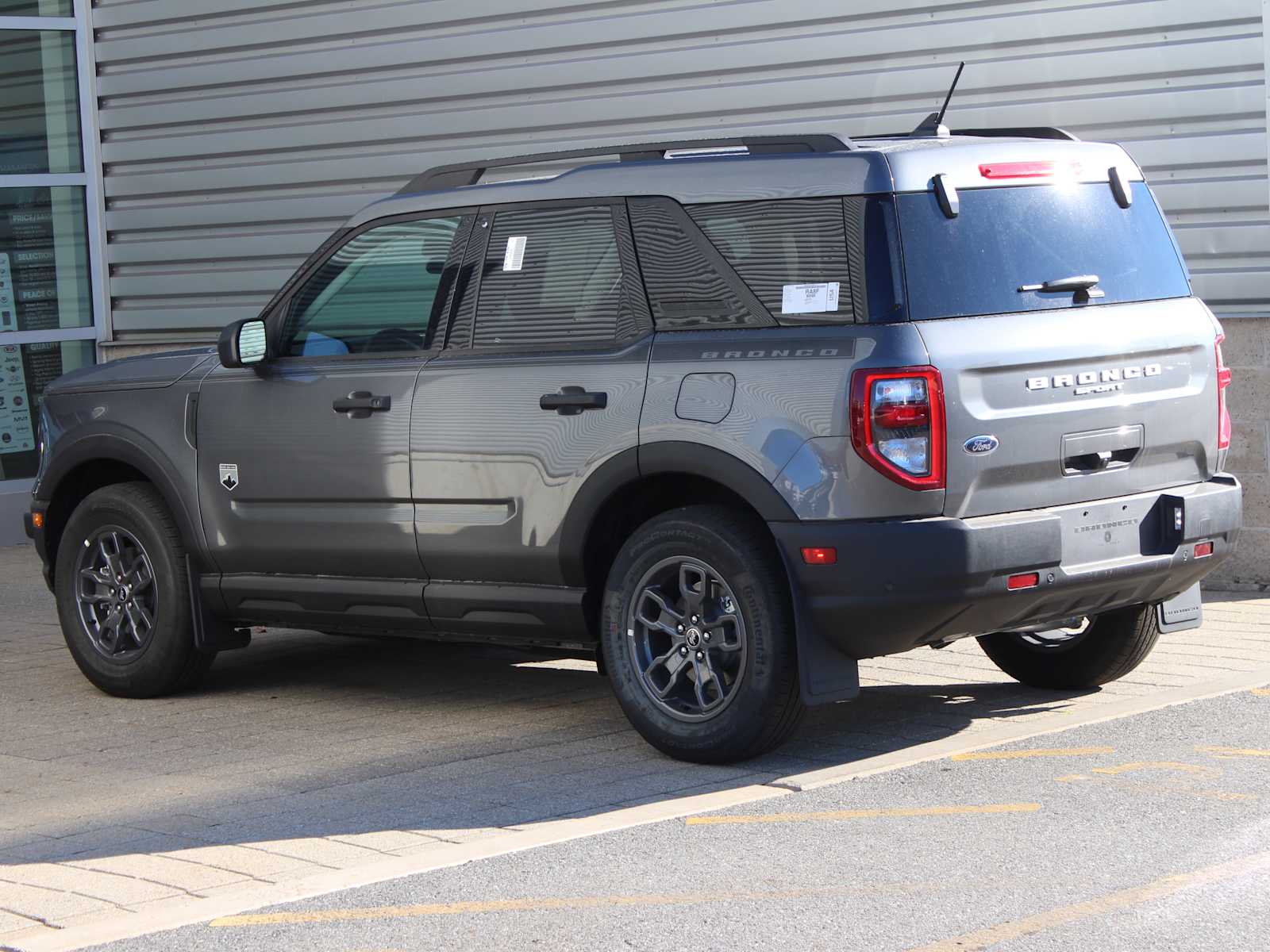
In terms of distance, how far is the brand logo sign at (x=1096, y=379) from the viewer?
5.90 m

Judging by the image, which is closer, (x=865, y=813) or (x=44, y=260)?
(x=865, y=813)

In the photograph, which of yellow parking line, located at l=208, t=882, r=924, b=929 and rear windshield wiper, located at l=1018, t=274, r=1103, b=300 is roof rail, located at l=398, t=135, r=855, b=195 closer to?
rear windshield wiper, located at l=1018, t=274, r=1103, b=300

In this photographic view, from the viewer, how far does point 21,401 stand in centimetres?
1395

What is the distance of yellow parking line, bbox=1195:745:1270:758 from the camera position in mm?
5980

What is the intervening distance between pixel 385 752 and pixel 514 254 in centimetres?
176

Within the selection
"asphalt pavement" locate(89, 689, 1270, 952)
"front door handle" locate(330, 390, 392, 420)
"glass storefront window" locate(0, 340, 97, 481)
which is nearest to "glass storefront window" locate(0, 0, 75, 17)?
"glass storefront window" locate(0, 340, 97, 481)

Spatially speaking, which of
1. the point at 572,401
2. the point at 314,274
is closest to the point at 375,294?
the point at 314,274

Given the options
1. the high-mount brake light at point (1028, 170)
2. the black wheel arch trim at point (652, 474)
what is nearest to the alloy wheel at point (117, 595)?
the black wheel arch trim at point (652, 474)

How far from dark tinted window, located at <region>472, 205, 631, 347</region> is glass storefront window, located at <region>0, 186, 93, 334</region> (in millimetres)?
8133

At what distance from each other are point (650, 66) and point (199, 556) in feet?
16.7

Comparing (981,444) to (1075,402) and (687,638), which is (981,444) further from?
(687,638)

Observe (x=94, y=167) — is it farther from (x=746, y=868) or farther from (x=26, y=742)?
(x=746, y=868)

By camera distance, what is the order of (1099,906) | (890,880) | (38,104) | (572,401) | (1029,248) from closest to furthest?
1. (1099,906)
2. (890,880)
3. (1029,248)
4. (572,401)
5. (38,104)

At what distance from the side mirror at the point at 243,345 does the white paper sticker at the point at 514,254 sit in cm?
110
